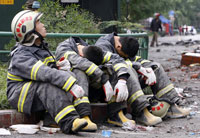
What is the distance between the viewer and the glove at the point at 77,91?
→ 4332mm

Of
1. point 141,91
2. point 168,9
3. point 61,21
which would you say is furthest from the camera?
point 168,9

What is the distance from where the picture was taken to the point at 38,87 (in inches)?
179

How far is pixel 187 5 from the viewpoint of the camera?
57.2m

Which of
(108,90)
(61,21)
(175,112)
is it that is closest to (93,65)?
(108,90)

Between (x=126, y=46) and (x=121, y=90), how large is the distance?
785mm

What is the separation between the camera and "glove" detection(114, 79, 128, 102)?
4.84 metres

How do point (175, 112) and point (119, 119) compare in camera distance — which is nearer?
point (119, 119)

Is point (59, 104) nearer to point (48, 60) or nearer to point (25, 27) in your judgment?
point (48, 60)

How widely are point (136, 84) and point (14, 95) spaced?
4.87 ft

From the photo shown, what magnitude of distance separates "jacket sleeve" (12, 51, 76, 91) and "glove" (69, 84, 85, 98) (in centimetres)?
4

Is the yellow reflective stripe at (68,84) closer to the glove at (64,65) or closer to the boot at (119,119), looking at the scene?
the glove at (64,65)

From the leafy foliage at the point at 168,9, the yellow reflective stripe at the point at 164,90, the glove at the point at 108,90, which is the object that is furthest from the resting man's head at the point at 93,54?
the leafy foliage at the point at 168,9

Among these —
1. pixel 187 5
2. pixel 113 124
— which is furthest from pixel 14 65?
pixel 187 5

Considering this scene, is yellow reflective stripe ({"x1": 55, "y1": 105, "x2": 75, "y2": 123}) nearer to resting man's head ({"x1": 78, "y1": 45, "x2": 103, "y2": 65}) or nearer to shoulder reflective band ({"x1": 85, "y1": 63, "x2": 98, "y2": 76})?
shoulder reflective band ({"x1": 85, "y1": 63, "x2": 98, "y2": 76})
